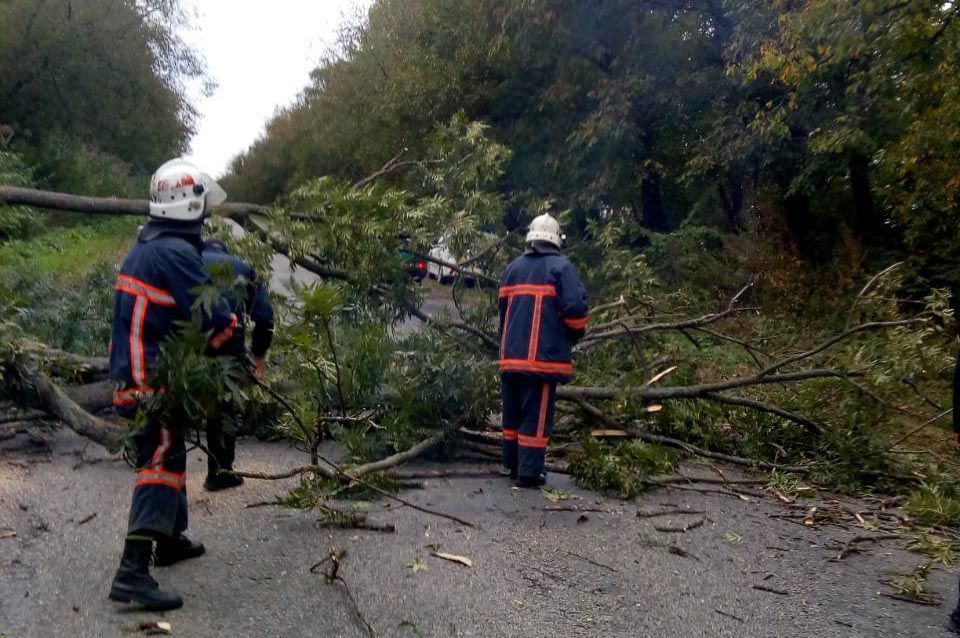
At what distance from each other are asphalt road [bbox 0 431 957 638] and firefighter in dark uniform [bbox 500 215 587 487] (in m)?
0.43

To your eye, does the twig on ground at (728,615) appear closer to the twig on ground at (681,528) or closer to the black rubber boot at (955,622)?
the black rubber boot at (955,622)

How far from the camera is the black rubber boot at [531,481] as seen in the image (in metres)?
6.53

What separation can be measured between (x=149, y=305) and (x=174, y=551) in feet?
4.31

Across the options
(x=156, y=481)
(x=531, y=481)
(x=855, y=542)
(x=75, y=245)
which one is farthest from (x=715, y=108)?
(x=75, y=245)

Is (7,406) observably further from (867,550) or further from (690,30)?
(690,30)

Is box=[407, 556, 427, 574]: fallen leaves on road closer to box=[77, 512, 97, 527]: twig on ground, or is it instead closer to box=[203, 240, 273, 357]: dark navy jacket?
box=[203, 240, 273, 357]: dark navy jacket

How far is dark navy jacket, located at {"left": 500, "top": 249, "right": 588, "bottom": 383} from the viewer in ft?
21.4

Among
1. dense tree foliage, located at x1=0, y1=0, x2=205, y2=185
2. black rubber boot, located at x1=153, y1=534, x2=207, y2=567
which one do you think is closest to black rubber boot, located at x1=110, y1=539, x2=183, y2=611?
black rubber boot, located at x1=153, y1=534, x2=207, y2=567

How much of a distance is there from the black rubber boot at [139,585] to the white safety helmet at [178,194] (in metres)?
1.52

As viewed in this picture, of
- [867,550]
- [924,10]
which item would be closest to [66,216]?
[924,10]

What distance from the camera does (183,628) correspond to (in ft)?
13.1

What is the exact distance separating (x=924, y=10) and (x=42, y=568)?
908 centimetres

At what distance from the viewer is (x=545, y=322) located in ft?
21.5

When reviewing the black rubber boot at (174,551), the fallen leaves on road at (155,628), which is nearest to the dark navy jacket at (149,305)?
Result: the black rubber boot at (174,551)
